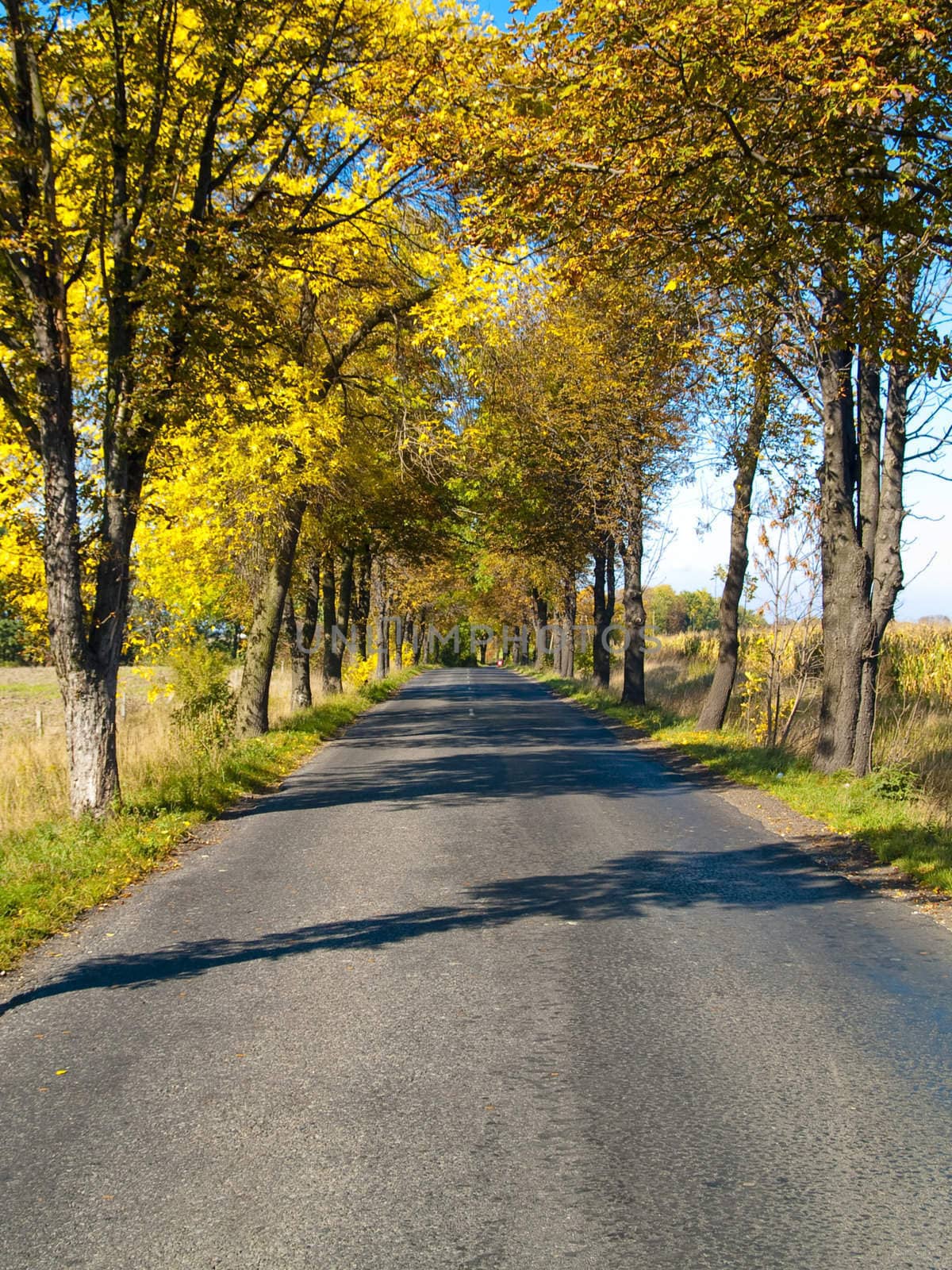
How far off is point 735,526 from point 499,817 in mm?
10586

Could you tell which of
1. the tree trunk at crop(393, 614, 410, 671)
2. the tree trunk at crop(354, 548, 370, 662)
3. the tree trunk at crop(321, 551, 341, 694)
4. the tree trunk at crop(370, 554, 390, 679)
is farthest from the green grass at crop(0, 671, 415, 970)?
the tree trunk at crop(393, 614, 410, 671)

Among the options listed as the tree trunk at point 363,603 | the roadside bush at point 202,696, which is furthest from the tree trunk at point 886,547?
the tree trunk at point 363,603

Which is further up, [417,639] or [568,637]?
[568,637]

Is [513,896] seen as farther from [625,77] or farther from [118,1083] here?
[625,77]

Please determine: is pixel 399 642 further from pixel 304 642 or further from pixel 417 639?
pixel 304 642

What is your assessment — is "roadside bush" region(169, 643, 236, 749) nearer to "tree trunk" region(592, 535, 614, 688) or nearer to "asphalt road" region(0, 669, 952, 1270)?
"asphalt road" region(0, 669, 952, 1270)

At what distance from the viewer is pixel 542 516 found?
2755cm

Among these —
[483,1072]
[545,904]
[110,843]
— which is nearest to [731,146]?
[545,904]

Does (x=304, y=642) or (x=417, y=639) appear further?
(x=417, y=639)

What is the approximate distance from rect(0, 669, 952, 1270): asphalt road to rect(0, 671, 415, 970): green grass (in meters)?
0.29

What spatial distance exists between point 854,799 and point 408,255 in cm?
986

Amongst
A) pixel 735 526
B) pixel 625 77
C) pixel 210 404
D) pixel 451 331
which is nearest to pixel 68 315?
pixel 210 404

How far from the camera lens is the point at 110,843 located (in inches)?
364

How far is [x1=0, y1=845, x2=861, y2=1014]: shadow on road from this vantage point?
625cm
